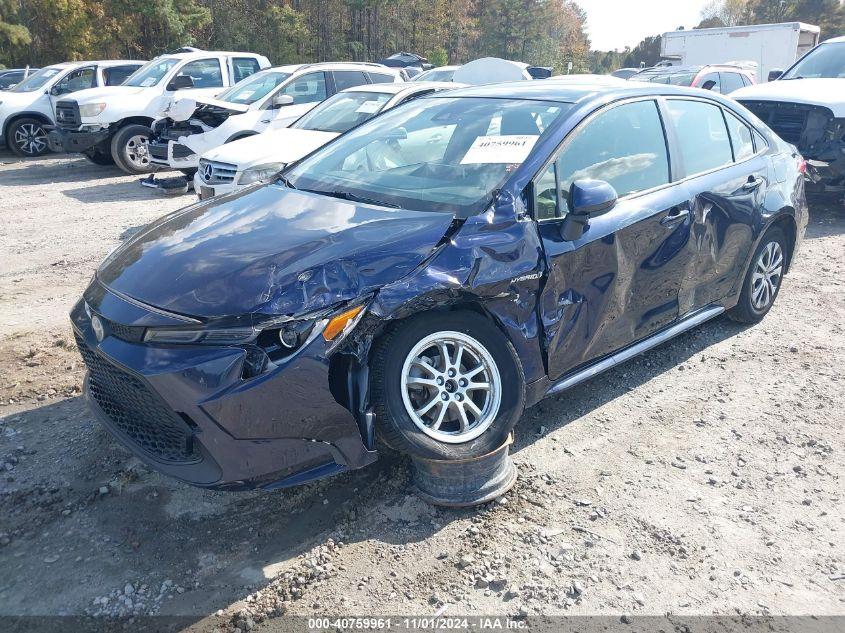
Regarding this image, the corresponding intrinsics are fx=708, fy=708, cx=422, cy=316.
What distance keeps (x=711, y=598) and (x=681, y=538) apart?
0.36 meters

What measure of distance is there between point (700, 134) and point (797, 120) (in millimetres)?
5073

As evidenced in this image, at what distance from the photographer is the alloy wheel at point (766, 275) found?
517cm

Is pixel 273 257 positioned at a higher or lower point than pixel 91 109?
lower

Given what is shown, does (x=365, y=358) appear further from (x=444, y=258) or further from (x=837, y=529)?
(x=837, y=529)

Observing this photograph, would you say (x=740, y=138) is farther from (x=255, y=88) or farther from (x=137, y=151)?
(x=137, y=151)

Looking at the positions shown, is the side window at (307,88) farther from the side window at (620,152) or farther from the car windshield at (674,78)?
the side window at (620,152)

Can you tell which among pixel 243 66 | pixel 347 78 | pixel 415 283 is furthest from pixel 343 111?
pixel 415 283

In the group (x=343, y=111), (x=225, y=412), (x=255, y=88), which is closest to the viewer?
(x=225, y=412)

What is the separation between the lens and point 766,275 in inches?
208

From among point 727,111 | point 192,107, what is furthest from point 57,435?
point 192,107

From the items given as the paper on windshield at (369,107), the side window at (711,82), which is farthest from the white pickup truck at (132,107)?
the side window at (711,82)

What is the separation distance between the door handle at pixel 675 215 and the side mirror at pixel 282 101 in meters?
7.71

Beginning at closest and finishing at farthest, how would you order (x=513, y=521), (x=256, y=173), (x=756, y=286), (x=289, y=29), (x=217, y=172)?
(x=513, y=521)
(x=756, y=286)
(x=256, y=173)
(x=217, y=172)
(x=289, y=29)

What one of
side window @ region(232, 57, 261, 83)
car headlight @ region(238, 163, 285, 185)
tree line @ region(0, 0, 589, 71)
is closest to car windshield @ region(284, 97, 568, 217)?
car headlight @ region(238, 163, 285, 185)
